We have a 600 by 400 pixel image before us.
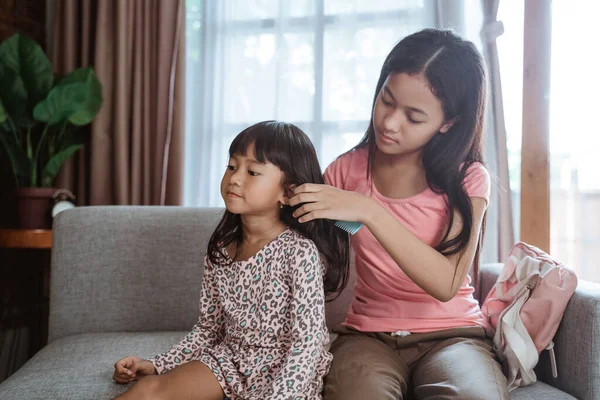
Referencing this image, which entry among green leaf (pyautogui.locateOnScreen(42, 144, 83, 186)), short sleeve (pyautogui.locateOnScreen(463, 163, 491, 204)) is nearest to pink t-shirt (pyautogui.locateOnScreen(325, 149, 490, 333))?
short sleeve (pyautogui.locateOnScreen(463, 163, 491, 204))

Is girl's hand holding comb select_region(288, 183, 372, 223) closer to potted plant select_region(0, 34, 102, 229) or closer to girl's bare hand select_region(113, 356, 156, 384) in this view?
girl's bare hand select_region(113, 356, 156, 384)

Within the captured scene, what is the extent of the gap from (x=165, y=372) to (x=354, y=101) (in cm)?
160

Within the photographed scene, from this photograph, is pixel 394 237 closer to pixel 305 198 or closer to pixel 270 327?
pixel 305 198

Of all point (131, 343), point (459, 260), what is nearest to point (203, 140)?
point (131, 343)

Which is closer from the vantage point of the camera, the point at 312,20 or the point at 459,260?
the point at 459,260

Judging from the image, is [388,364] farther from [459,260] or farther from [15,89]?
[15,89]

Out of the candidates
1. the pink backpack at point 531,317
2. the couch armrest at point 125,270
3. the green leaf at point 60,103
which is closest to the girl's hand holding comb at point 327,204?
the pink backpack at point 531,317

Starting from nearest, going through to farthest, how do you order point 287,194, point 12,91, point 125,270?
point 287,194, point 125,270, point 12,91

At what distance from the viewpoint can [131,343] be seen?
1.60m

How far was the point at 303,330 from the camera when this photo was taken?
1147mm

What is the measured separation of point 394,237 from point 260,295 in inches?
11.8

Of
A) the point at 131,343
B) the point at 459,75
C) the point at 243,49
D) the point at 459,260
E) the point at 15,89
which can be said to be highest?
the point at 243,49

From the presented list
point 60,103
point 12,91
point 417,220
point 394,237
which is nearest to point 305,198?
point 394,237

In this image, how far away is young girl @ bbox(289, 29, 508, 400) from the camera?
118 cm
